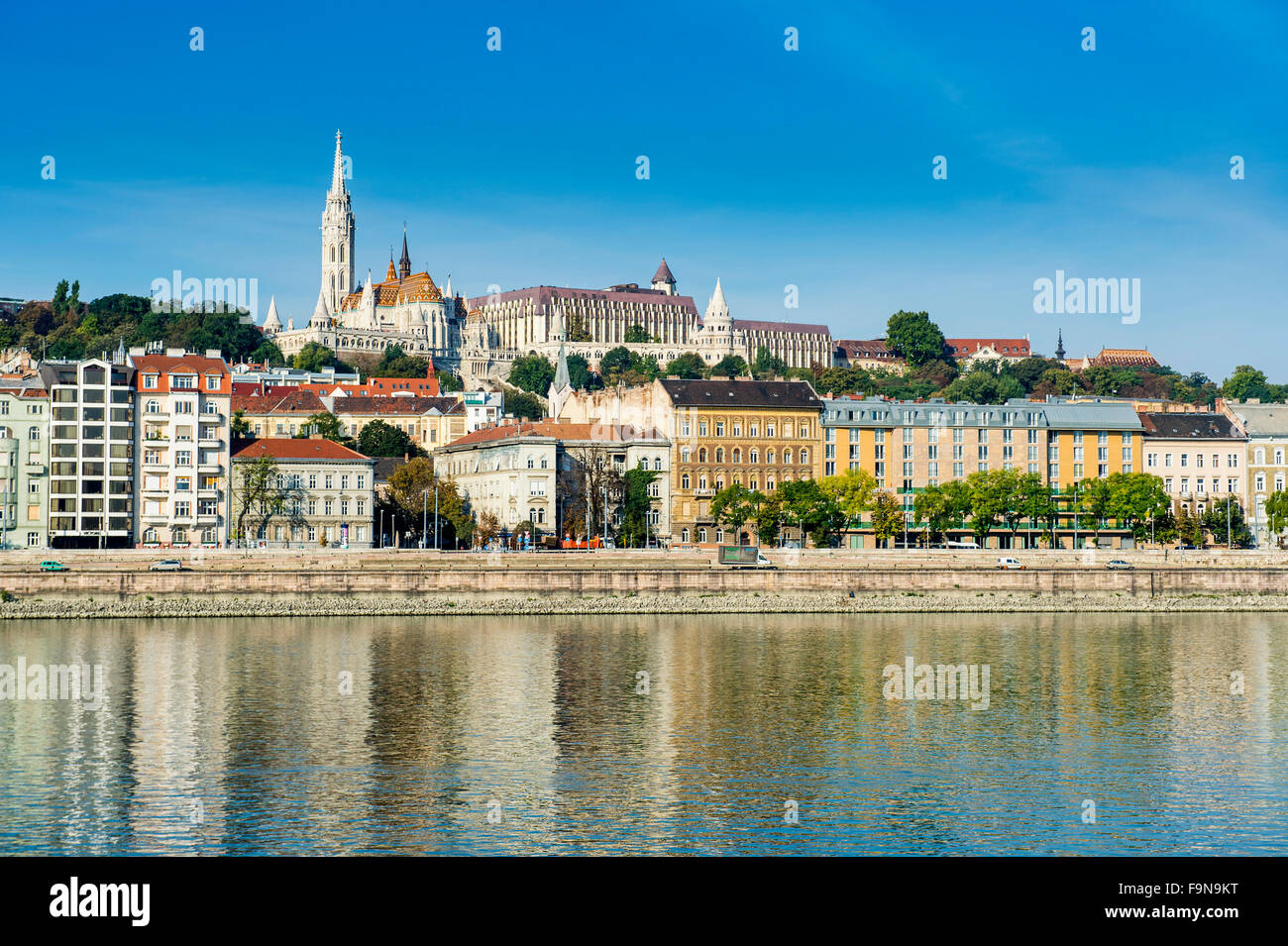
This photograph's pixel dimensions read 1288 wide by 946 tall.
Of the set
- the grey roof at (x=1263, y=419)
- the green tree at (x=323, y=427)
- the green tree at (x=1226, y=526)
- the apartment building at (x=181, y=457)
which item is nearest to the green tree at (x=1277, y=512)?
the green tree at (x=1226, y=526)

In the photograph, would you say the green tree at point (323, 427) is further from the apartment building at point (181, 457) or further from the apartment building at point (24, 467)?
the apartment building at point (24, 467)

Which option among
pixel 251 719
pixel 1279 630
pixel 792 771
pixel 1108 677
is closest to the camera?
pixel 792 771

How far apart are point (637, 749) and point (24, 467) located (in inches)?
2280

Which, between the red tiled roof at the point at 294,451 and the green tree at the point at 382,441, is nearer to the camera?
the red tiled roof at the point at 294,451

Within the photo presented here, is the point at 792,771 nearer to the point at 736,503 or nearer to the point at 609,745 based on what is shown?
the point at 609,745

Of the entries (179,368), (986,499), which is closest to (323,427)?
(179,368)

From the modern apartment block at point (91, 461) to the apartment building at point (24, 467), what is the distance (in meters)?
0.49

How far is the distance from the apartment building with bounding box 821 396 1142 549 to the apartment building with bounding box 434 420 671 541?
1092 centimetres

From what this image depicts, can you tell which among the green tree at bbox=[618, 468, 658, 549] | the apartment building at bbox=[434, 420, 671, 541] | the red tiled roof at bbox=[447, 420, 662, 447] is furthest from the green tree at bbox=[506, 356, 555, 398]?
the green tree at bbox=[618, 468, 658, 549]

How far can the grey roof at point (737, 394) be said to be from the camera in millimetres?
93750

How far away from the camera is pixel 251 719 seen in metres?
33.1
